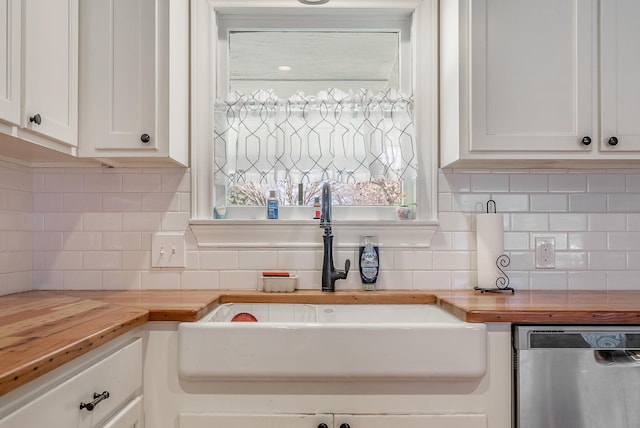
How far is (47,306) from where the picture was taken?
4.65 feet

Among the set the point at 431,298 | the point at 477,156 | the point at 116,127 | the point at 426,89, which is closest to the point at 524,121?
the point at 477,156

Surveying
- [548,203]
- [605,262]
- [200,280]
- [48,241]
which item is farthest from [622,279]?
[48,241]

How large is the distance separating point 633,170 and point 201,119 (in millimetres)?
1835

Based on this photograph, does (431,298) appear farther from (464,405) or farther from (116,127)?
(116,127)

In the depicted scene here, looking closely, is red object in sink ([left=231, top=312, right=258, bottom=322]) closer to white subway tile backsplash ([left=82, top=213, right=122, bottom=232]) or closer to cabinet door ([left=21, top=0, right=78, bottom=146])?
white subway tile backsplash ([left=82, top=213, right=122, bottom=232])

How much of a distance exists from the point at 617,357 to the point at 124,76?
1.80 m

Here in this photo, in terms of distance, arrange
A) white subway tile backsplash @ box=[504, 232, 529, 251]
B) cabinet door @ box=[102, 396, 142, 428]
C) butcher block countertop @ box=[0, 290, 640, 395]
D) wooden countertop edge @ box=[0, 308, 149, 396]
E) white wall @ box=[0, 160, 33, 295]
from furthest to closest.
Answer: white subway tile backsplash @ box=[504, 232, 529, 251] < white wall @ box=[0, 160, 33, 295] < cabinet door @ box=[102, 396, 142, 428] < butcher block countertop @ box=[0, 290, 640, 395] < wooden countertop edge @ box=[0, 308, 149, 396]

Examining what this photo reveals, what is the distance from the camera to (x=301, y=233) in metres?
1.88

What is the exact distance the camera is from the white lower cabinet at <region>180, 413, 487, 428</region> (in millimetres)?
1267

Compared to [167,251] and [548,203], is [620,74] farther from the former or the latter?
[167,251]

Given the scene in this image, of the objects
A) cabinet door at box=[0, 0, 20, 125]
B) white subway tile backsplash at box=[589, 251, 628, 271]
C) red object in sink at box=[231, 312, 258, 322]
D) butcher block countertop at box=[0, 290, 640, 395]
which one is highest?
cabinet door at box=[0, 0, 20, 125]

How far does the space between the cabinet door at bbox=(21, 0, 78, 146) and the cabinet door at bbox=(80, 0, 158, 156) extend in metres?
0.04

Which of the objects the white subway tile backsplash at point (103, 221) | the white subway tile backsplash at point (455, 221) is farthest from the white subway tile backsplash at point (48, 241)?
the white subway tile backsplash at point (455, 221)

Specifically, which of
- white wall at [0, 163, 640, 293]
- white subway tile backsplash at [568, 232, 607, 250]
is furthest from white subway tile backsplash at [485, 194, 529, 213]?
white subway tile backsplash at [568, 232, 607, 250]
